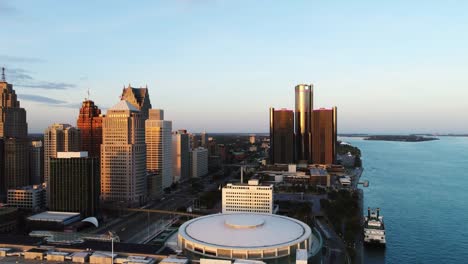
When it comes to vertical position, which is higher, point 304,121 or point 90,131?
point 304,121

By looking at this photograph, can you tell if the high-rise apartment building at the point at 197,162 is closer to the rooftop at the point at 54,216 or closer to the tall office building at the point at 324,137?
the tall office building at the point at 324,137

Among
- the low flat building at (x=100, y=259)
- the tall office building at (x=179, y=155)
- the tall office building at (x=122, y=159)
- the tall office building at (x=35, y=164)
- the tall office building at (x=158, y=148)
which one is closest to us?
the low flat building at (x=100, y=259)

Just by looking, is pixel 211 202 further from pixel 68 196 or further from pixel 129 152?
pixel 68 196

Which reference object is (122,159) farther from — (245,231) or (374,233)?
(374,233)

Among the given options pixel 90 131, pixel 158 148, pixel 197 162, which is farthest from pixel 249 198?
pixel 197 162

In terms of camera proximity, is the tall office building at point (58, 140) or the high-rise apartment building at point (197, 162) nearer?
the tall office building at point (58, 140)

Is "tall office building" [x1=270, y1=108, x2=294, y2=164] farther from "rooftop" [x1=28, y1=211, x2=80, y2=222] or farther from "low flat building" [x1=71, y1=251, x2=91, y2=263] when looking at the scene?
"low flat building" [x1=71, y1=251, x2=91, y2=263]

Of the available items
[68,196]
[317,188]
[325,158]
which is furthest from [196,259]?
[325,158]

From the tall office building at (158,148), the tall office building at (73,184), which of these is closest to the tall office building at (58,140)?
the tall office building at (158,148)
